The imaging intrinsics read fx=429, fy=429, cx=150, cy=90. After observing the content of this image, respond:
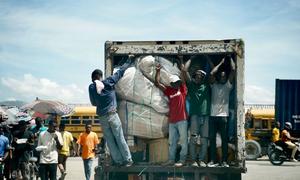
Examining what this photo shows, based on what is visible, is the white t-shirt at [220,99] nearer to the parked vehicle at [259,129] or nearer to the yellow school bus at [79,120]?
the parked vehicle at [259,129]

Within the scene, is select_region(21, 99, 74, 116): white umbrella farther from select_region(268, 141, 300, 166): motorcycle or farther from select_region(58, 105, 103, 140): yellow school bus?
select_region(268, 141, 300, 166): motorcycle

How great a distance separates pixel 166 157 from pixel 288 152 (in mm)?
11564

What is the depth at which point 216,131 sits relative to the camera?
19.5ft

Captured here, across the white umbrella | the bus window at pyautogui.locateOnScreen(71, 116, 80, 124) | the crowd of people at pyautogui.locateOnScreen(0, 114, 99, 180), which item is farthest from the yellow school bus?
the crowd of people at pyautogui.locateOnScreen(0, 114, 99, 180)

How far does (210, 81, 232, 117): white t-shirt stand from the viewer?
230 inches

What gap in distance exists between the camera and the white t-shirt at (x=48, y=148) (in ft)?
28.3

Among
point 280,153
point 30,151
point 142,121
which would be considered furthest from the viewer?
point 280,153

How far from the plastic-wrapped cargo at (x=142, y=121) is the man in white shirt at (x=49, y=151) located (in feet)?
10.8

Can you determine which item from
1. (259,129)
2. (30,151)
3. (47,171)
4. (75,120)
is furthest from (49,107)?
(47,171)

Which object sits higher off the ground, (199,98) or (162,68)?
(162,68)

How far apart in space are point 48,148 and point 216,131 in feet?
13.4

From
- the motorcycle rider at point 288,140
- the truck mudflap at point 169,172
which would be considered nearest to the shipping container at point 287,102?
the motorcycle rider at point 288,140

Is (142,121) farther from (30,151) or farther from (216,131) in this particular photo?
(30,151)

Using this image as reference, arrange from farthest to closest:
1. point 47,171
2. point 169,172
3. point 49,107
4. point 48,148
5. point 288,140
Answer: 1. point 49,107
2. point 288,140
3. point 47,171
4. point 48,148
5. point 169,172
